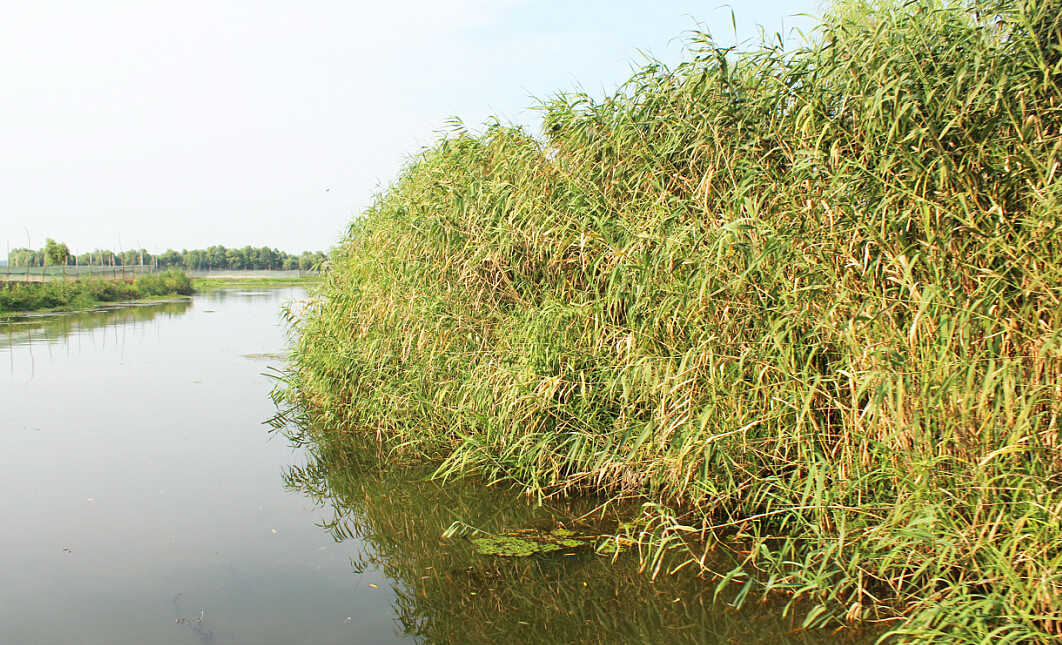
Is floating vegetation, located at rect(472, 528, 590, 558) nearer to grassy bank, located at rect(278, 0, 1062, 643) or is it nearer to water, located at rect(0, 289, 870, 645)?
water, located at rect(0, 289, 870, 645)

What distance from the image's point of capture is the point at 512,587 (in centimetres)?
406

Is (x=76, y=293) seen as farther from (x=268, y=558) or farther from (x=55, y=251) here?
(x=268, y=558)

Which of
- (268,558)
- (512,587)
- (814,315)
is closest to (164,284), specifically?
(268,558)

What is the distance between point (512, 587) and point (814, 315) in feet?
7.17

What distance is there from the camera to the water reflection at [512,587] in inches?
140

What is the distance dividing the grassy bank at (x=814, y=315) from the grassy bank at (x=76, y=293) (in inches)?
950

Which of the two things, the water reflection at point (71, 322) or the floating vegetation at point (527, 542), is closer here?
the floating vegetation at point (527, 542)

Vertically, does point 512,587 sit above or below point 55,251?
below

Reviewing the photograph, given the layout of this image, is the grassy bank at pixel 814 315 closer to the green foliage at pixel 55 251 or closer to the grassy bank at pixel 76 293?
the grassy bank at pixel 76 293

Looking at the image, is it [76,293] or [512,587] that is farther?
[76,293]

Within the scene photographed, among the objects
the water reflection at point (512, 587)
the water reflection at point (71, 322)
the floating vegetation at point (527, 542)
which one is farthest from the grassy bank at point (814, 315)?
the water reflection at point (71, 322)

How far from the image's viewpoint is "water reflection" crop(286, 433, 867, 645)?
11.7 ft

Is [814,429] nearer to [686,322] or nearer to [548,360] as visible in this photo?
[686,322]

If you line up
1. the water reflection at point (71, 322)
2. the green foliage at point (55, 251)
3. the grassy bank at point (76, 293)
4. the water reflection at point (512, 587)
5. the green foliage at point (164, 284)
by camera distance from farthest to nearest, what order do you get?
the green foliage at point (55, 251), the green foliage at point (164, 284), the grassy bank at point (76, 293), the water reflection at point (71, 322), the water reflection at point (512, 587)
